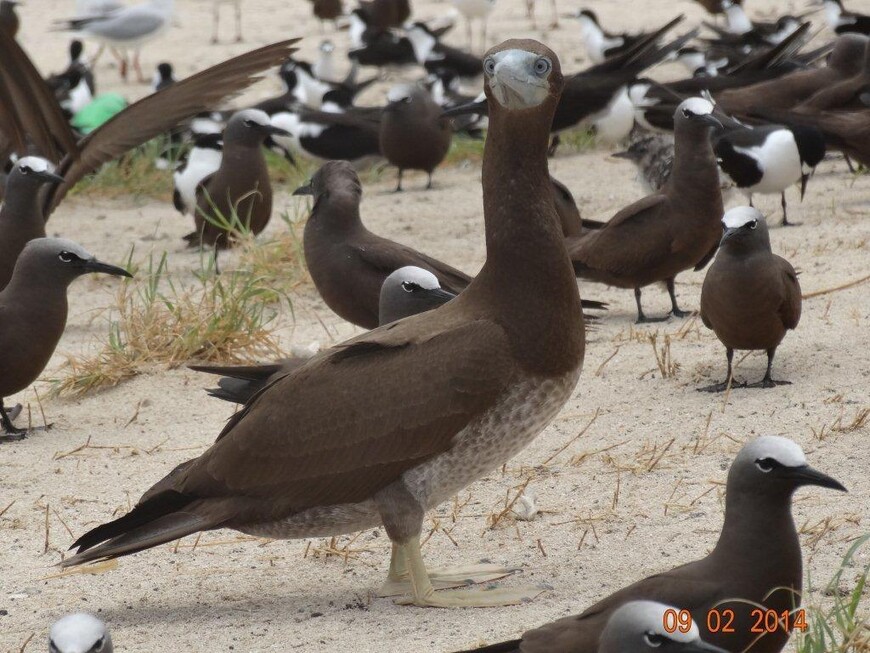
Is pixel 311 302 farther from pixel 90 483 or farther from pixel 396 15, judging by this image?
pixel 396 15

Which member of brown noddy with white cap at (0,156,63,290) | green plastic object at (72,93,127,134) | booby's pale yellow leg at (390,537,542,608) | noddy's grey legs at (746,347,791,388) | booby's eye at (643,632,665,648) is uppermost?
booby's eye at (643,632,665,648)

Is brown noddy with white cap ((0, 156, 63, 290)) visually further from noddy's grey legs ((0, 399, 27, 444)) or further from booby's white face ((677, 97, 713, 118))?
booby's white face ((677, 97, 713, 118))

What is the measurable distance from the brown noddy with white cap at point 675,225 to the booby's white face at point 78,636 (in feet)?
14.4

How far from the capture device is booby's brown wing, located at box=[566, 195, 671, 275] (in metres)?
7.25

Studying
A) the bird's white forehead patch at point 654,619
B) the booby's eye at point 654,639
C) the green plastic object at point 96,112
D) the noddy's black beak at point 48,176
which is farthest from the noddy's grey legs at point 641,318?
the green plastic object at point 96,112

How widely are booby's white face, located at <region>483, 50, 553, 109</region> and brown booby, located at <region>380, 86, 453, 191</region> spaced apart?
6.82 m

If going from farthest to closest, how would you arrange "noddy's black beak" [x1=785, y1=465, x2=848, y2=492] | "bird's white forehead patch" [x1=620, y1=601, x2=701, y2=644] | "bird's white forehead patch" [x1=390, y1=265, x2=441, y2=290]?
1. "bird's white forehead patch" [x1=390, y1=265, x2=441, y2=290]
2. "noddy's black beak" [x1=785, y1=465, x2=848, y2=492]
3. "bird's white forehead patch" [x1=620, y1=601, x2=701, y2=644]

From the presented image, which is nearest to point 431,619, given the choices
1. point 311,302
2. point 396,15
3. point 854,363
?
point 854,363

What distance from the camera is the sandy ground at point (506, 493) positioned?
14.3 feet

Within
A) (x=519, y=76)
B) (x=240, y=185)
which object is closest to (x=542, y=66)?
(x=519, y=76)

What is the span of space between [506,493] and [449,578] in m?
0.74

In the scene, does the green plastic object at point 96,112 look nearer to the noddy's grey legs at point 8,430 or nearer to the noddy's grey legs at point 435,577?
Result: the noddy's grey legs at point 8,430

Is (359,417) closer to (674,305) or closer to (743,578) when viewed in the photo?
(743,578)
